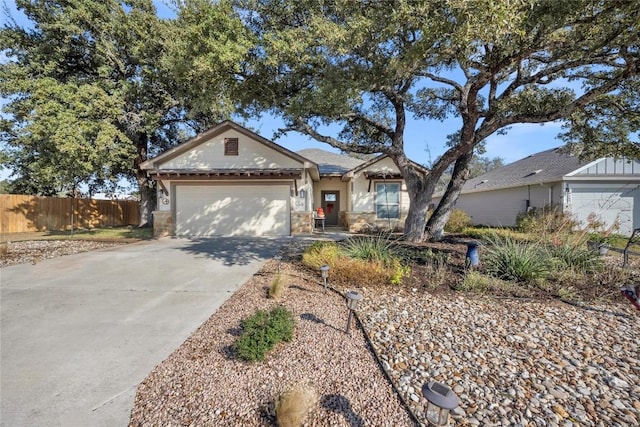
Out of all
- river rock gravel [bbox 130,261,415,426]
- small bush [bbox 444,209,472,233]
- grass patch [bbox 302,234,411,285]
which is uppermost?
small bush [bbox 444,209,472,233]

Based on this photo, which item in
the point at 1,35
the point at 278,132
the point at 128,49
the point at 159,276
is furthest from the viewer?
the point at 128,49

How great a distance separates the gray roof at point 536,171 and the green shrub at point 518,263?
9356 mm

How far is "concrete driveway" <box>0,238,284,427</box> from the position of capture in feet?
8.37

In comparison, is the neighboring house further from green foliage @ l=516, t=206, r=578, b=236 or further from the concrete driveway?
the concrete driveway

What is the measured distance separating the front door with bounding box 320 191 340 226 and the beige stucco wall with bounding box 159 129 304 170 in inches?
198

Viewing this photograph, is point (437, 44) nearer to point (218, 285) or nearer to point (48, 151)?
point (218, 285)

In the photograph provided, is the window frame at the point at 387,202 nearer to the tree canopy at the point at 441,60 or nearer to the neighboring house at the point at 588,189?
the tree canopy at the point at 441,60

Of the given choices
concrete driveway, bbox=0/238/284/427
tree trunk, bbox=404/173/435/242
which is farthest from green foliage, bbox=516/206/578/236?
concrete driveway, bbox=0/238/284/427

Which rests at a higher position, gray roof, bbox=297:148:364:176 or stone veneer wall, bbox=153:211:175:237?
gray roof, bbox=297:148:364:176

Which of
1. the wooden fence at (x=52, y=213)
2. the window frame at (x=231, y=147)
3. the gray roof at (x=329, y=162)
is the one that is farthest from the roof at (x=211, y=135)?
the wooden fence at (x=52, y=213)

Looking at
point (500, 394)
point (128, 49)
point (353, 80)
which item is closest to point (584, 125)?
point (353, 80)

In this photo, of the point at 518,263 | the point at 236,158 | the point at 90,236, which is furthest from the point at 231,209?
the point at 518,263

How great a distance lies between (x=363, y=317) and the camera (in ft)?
12.9

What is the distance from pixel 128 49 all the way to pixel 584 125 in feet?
69.0
